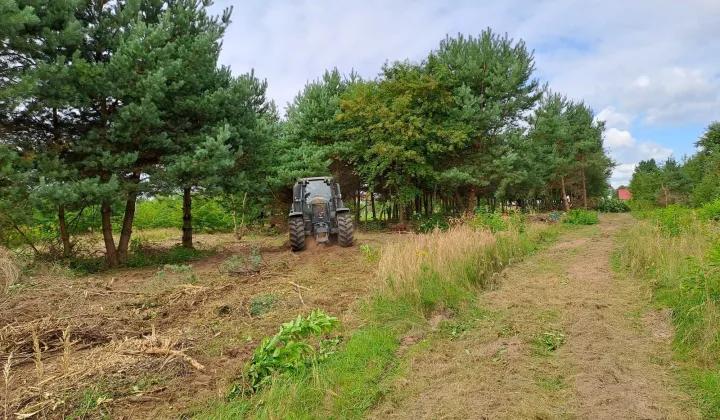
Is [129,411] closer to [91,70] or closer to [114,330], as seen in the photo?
[114,330]

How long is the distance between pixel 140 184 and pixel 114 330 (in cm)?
543

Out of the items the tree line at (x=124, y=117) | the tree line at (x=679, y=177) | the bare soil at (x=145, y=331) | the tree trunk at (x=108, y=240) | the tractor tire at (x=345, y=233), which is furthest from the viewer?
the tree line at (x=679, y=177)

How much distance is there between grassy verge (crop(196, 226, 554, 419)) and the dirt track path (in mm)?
289

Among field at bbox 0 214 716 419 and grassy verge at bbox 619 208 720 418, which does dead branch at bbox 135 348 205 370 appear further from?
grassy verge at bbox 619 208 720 418

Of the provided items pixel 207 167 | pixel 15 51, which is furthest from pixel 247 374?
pixel 15 51

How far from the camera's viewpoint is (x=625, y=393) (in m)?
3.14

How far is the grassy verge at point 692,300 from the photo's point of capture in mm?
3289

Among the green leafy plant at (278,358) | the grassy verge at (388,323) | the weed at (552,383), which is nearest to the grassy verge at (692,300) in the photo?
the weed at (552,383)

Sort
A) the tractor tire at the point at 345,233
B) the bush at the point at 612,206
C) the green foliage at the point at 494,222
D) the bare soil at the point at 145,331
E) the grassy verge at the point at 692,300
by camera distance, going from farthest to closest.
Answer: the bush at the point at 612,206, the tractor tire at the point at 345,233, the green foliage at the point at 494,222, the grassy verge at the point at 692,300, the bare soil at the point at 145,331

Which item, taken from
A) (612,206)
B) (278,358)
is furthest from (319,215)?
(612,206)

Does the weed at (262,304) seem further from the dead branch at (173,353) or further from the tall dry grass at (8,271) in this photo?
the tall dry grass at (8,271)

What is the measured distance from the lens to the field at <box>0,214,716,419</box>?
10.1 ft

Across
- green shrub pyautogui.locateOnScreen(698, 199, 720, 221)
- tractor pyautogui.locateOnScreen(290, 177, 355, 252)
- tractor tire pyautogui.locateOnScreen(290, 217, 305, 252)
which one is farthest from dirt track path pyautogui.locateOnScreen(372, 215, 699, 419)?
green shrub pyautogui.locateOnScreen(698, 199, 720, 221)

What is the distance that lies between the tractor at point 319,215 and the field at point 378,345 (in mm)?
4374
